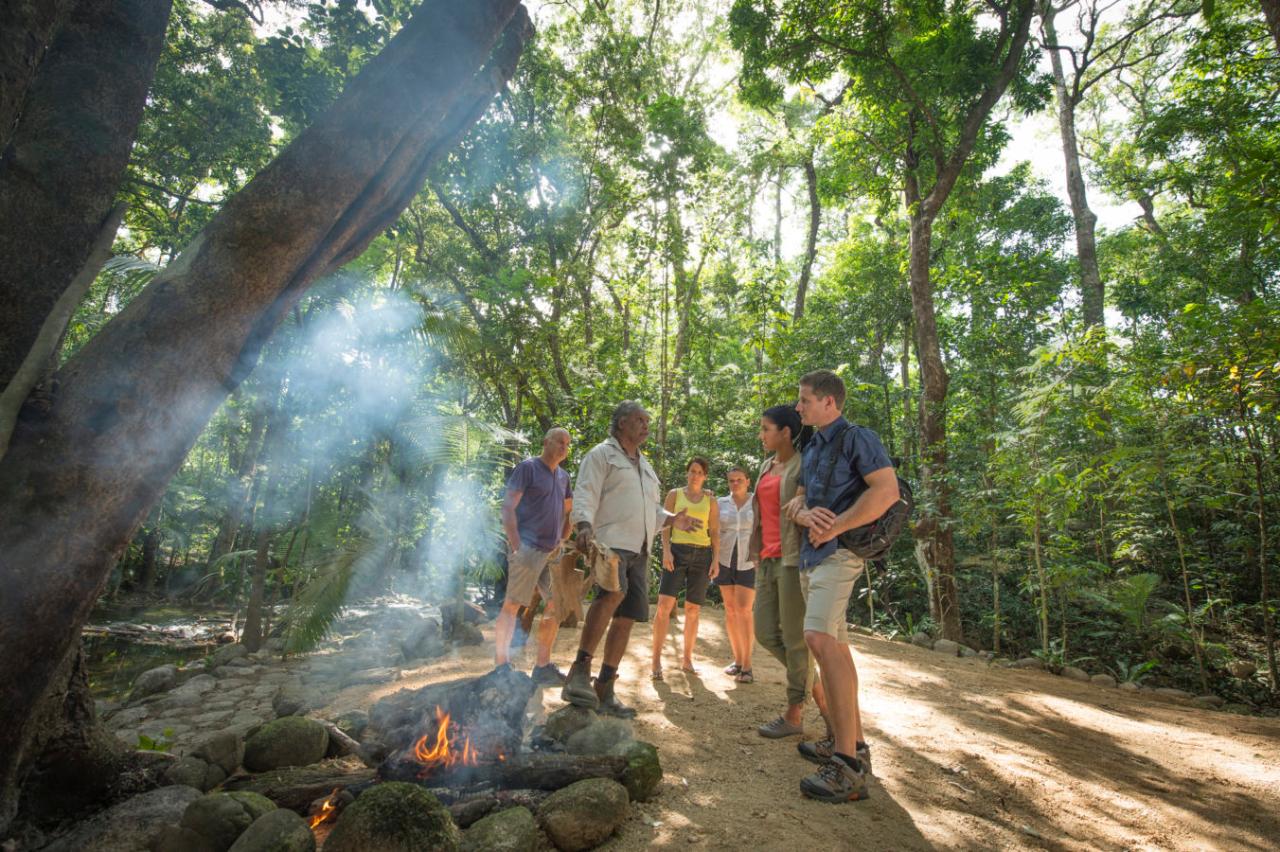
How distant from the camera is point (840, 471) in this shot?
3064 millimetres

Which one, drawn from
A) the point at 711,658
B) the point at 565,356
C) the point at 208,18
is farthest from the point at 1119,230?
the point at 208,18

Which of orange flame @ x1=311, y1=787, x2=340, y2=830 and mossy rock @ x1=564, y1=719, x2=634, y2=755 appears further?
mossy rock @ x1=564, y1=719, x2=634, y2=755

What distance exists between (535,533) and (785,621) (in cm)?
217

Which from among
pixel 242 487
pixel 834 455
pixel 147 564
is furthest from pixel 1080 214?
pixel 147 564

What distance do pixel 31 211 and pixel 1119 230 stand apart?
A: 2453cm

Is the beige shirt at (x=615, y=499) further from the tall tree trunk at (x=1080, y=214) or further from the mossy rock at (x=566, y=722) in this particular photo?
the tall tree trunk at (x=1080, y=214)

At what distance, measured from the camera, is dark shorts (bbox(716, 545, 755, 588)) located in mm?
5186

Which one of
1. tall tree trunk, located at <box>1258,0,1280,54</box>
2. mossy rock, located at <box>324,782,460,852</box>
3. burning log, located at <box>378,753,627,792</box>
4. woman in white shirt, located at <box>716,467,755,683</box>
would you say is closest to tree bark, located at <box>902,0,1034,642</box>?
tall tree trunk, located at <box>1258,0,1280,54</box>

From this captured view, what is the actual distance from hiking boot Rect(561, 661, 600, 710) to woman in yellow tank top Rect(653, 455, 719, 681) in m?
1.43

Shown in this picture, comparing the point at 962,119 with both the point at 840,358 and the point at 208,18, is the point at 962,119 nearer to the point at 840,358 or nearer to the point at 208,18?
the point at 840,358

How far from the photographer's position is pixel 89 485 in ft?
6.84

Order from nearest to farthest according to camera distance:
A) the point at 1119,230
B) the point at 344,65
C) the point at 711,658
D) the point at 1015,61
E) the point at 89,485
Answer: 1. the point at 89,485
2. the point at 344,65
3. the point at 711,658
4. the point at 1015,61
5. the point at 1119,230

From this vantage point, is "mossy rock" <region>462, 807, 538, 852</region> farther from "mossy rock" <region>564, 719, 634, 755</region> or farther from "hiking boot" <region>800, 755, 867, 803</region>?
"hiking boot" <region>800, 755, 867, 803</region>

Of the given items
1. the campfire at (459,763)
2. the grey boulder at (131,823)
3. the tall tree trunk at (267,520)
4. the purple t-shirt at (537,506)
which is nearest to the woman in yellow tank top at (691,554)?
the purple t-shirt at (537,506)
